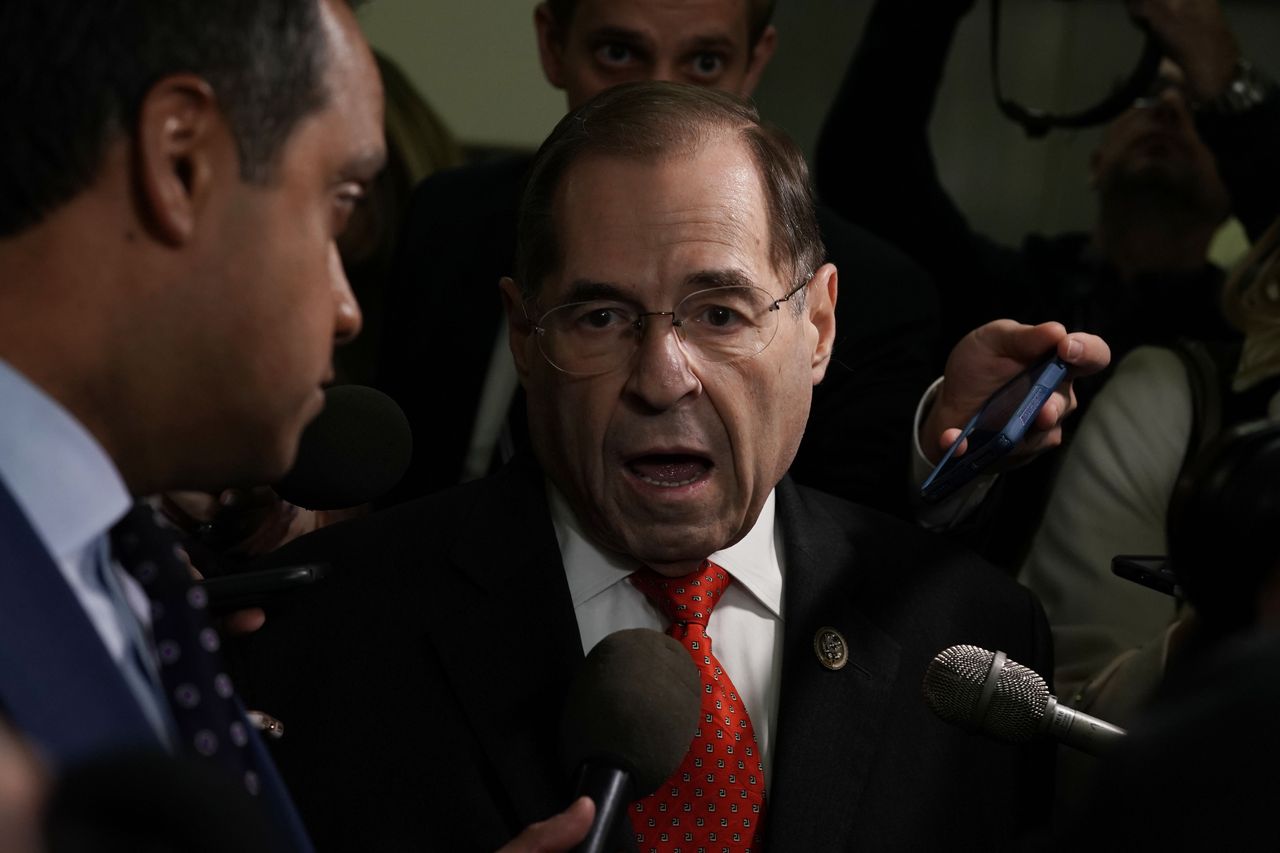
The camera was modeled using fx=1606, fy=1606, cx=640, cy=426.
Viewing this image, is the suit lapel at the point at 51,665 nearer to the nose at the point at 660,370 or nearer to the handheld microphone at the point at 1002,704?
the handheld microphone at the point at 1002,704

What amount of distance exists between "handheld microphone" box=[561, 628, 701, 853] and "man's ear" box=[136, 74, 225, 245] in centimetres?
53

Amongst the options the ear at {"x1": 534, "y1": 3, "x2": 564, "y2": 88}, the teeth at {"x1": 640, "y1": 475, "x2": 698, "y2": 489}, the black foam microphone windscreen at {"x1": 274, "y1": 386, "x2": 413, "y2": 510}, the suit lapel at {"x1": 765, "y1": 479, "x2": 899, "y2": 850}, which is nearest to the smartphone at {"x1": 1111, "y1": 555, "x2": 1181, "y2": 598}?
the suit lapel at {"x1": 765, "y1": 479, "x2": 899, "y2": 850}

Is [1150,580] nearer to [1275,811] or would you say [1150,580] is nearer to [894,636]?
[894,636]

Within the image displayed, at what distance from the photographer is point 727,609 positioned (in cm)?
186

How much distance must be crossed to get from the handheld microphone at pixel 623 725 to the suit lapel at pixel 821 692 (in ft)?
1.06

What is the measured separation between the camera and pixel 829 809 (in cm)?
170

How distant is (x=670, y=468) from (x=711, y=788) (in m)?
0.35

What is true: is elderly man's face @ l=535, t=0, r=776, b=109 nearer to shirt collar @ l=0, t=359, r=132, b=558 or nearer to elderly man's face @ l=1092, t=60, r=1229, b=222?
elderly man's face @ l=1092, t=60, r=1229, b=222

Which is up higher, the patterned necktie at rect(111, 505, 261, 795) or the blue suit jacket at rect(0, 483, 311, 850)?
the blue suit jacket at rect(0, 483, 311, 850)

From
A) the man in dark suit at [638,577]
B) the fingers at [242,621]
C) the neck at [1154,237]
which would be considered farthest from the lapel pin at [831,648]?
the neck at [1154,237]

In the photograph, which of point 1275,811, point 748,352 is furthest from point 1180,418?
point 1275,811

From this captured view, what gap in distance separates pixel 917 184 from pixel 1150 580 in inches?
68.3

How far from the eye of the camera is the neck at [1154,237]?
2.87 metres

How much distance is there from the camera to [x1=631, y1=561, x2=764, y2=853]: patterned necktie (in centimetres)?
167
